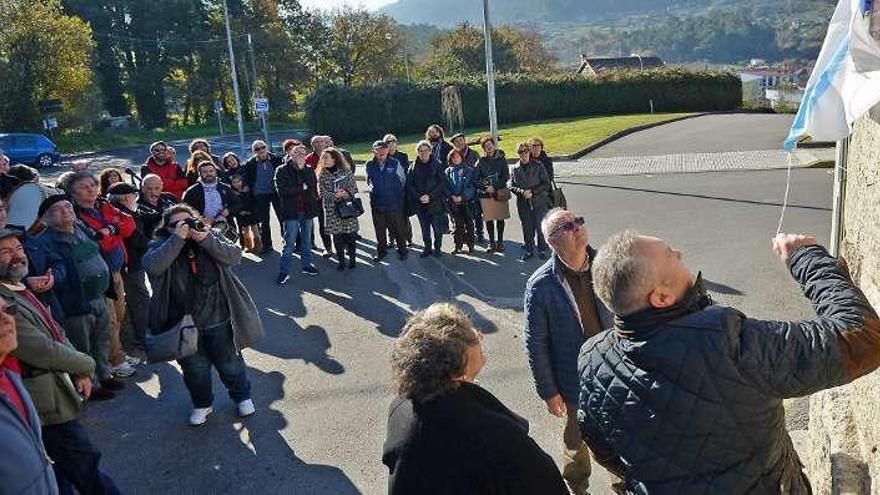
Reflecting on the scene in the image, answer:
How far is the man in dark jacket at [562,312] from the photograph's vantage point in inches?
132

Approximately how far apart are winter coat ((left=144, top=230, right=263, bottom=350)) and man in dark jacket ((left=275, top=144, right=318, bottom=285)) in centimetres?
362

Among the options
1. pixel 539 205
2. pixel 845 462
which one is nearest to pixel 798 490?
pixel 845 462

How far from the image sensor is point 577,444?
12.3 ft

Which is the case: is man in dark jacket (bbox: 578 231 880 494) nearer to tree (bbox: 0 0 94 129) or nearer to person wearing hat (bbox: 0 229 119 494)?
person wearing hat (bbox: 0 229 119 494)

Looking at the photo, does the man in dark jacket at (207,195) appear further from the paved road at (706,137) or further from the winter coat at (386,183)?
the paved road at (706,137)

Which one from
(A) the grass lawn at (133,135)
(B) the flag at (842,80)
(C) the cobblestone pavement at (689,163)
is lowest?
(C) the cobblestone pavement at (689,163)

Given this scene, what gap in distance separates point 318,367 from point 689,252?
16.8 ft

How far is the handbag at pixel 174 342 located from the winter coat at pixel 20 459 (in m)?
2.09

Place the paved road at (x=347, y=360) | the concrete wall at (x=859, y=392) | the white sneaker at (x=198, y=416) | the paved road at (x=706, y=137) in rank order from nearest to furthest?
the concrete wall at (x=859, y=392) → the paved road at (x=347, y=360) → the white sneaker at (x=198, y=416) → the paved road at (x=706, y=137)

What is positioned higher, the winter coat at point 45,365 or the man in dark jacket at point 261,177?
the man in dark jacket at point 261,177

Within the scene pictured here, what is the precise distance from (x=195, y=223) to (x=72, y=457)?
1.66 meters

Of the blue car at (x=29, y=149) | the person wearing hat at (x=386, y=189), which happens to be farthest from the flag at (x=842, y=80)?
the blue car at (x=29, y=149)

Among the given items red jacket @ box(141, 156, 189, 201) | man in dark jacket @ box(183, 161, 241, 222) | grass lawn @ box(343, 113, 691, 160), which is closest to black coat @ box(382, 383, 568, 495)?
man in dark jacket @ box(183, 161, 241, 222)

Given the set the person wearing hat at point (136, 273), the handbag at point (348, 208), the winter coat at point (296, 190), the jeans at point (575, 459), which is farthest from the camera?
the handbag at point (348, 208)
